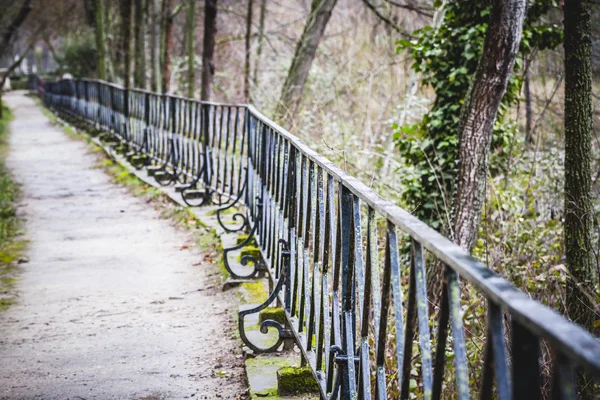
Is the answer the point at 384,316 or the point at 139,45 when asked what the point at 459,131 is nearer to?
the point at 384,316

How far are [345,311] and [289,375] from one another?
127 centimetres

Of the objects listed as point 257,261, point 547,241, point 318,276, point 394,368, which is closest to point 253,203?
point 257,261

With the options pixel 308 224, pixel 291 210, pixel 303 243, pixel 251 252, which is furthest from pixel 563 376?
pixel 251 252

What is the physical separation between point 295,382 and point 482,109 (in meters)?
4.39

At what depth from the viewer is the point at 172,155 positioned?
1128 centimetres

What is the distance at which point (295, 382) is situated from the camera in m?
4.09

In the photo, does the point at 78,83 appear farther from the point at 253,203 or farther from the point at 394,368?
the point at 394,368

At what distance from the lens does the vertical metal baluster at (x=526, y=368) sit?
1.29 m

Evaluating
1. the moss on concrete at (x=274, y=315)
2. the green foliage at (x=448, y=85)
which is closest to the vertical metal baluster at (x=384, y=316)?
the moss on concrete at (x=274, y=315)

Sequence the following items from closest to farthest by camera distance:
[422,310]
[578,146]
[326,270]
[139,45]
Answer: [422,310] → [326,270] → [578,146] → [139,45]

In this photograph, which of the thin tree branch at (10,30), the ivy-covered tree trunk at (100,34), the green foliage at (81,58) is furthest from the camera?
the green foliage at (81,58)

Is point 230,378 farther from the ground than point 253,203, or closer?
closer

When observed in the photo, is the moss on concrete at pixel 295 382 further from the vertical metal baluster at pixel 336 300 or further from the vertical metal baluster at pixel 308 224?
the vertical metal baluster at pixel 336 300

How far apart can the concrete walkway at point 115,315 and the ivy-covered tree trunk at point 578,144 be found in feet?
10.9
